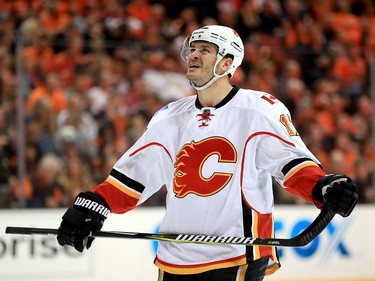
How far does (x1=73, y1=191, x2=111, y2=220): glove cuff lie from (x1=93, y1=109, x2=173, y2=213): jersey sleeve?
0.05 metres

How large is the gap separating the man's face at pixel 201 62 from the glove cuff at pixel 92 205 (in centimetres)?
61

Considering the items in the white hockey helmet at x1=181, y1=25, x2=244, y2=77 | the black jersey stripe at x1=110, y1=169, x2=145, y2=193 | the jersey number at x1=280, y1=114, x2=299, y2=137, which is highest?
the white hockey helmet at x1=181, y1=25, x2=244, y2=77

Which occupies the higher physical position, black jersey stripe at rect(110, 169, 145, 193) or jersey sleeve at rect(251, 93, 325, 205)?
jersey sleeve at rect(251, 93, 325, 205)

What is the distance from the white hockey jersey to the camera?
323 cm

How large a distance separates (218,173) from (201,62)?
481 millimetres

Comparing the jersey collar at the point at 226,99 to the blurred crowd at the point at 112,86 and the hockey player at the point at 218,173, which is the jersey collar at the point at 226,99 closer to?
the hockey player at the point at 218,173

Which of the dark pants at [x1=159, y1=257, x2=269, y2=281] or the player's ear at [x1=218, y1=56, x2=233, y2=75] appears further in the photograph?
the player's ear at [x1=218, y1=56, x2=233, y2=75]

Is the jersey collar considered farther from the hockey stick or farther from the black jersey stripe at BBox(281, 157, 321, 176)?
the hockey stick

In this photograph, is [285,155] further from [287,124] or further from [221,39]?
[221,39]

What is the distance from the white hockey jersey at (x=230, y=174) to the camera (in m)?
3.23

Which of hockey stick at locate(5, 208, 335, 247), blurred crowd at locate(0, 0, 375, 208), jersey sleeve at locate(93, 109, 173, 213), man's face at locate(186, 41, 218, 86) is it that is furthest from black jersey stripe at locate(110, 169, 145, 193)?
blurred crowd at locate(0, 0, 375, 208)

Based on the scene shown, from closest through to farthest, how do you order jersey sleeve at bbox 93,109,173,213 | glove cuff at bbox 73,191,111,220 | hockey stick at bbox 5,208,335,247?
hockey stick at bbox 5,208,335,247 < glove cuff at bbox 73,191,111,220 < jersey sleeve at bbox 93,109,173,213

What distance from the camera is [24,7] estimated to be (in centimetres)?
791

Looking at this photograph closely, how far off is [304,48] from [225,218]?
13.6 feet
